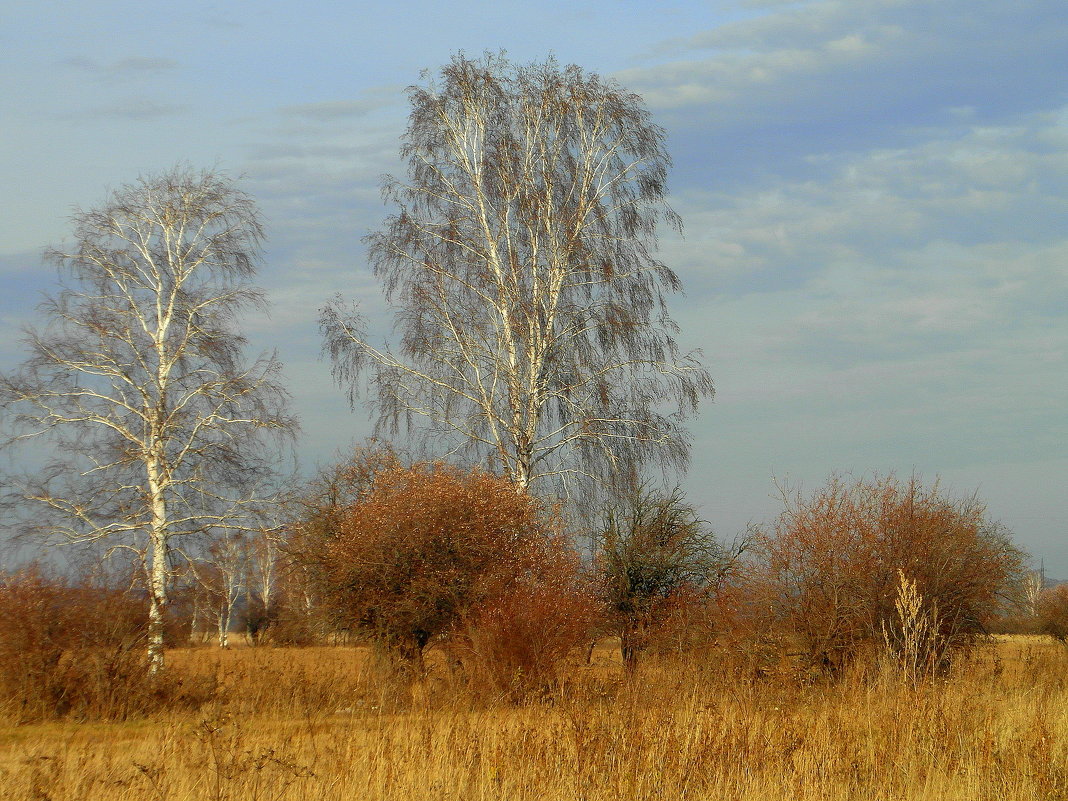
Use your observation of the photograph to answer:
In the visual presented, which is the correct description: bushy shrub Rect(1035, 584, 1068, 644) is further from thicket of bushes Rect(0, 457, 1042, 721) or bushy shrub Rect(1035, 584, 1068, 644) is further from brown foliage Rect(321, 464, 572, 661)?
brown foliage Rect(321, 464, 572, 661)

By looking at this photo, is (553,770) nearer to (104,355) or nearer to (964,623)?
(964,623)

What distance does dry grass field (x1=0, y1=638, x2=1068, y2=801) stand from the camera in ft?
22.8

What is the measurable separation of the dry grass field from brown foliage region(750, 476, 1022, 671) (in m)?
3.63

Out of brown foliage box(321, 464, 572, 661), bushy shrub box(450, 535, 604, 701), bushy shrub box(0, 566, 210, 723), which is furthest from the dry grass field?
brown foliage box(321, 464, 572, 661)

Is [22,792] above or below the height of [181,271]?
below

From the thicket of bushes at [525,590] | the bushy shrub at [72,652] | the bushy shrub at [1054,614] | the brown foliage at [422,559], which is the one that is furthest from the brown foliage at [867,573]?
the bushy shrub at [1054,614]

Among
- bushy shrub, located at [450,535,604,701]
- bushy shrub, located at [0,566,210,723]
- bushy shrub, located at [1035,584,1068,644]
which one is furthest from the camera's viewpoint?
bushy shrub, located at [1035,584,1068,644]

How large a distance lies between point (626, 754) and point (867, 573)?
8814 mm

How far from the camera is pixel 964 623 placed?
1628 cm

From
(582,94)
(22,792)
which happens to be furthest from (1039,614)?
(22,792)

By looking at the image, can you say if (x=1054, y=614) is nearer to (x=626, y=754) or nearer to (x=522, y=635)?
(x=522, y=635)

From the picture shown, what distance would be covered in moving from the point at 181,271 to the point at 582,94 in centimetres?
939

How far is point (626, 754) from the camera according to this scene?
7719mm

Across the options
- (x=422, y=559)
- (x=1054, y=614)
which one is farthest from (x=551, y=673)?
(x=1054, y=614)
